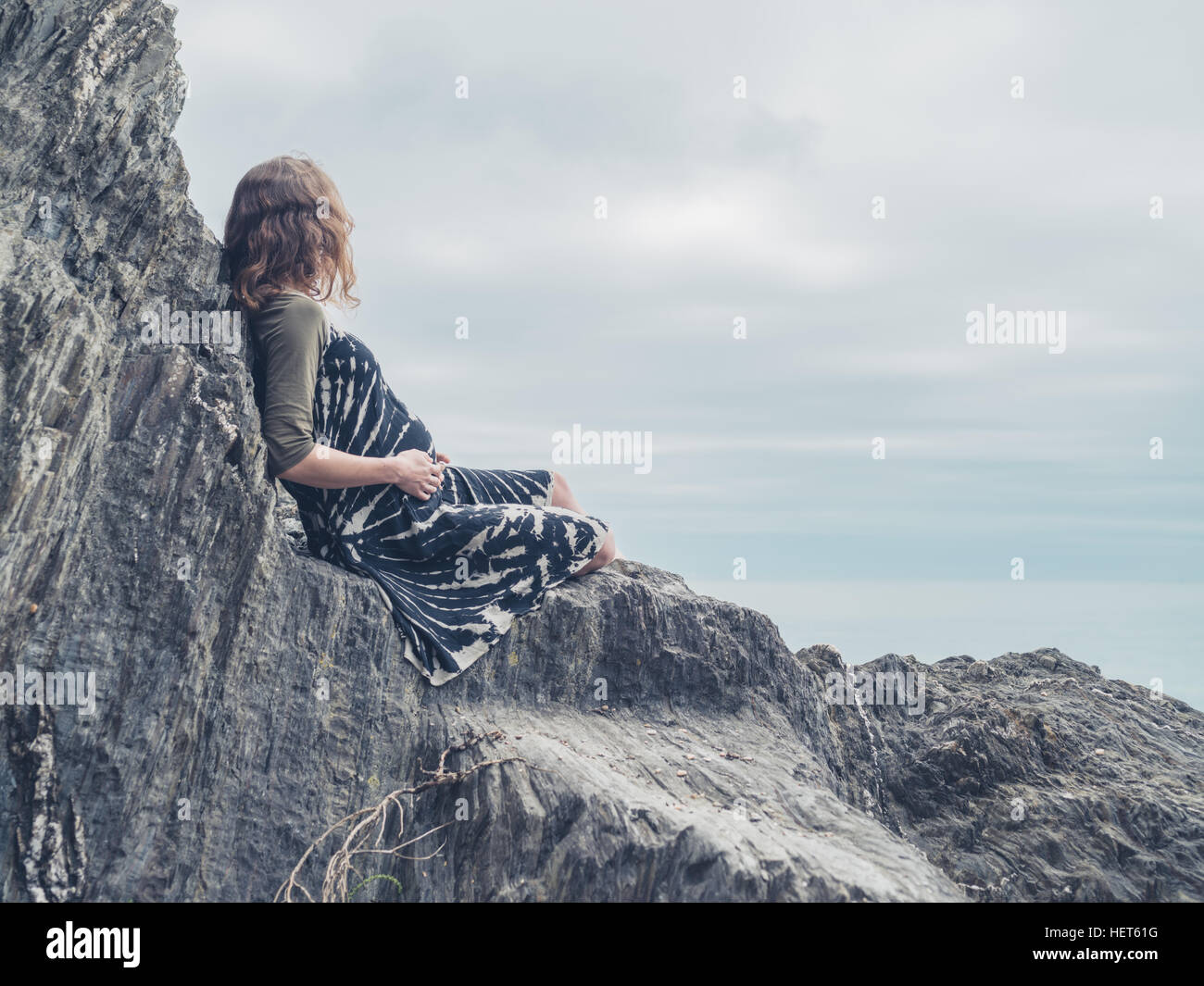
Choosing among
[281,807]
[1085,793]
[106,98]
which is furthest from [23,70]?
[1085,793]

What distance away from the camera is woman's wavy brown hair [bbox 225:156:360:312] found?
5.56 m

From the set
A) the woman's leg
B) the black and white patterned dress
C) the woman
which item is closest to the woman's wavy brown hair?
the woman

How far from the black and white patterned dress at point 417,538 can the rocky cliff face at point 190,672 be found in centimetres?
23

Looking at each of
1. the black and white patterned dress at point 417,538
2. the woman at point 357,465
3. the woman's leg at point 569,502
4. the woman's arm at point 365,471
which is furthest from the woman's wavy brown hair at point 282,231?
the woman's leg at point 569,502

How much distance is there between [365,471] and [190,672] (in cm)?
147

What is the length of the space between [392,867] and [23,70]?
15.3 ft

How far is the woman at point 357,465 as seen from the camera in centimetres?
550

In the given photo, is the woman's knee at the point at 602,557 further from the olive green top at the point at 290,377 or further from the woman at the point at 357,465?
the olive green top at the point at 290,377

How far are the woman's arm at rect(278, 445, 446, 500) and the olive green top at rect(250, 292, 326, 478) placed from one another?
8 centimetres

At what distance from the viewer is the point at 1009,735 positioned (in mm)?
7938

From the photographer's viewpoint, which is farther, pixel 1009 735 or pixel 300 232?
pixel 1009 735

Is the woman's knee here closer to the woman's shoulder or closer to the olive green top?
the olive green top

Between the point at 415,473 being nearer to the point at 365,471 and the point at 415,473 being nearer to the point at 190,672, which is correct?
the point at 365,471
